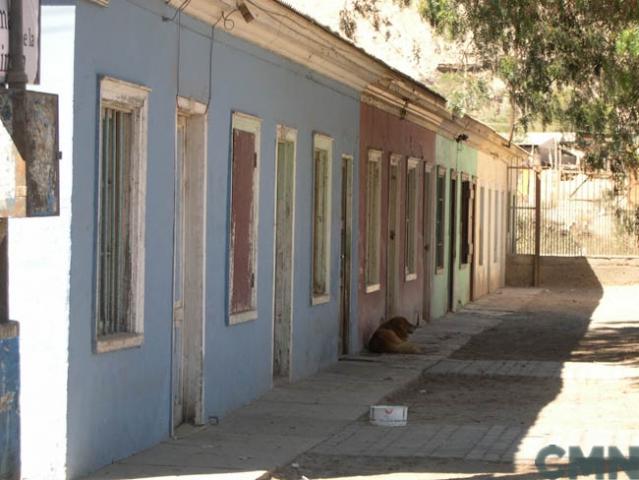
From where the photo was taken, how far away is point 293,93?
45.6 ft

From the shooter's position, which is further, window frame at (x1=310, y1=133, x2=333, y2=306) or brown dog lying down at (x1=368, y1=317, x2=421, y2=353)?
brown dog lying down at (x1=368, y1=317, x2=421, y2=353)

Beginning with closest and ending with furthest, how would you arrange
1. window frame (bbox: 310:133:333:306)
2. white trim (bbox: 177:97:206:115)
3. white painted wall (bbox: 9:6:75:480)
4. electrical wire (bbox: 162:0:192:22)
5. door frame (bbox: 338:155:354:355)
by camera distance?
white painted wall (bbox: 9:6:75:480) < electrical wire (bbox: 162:0:192:22) < white trim (bbox: 177:97:206:115) < window frame (bbox: 310:133:333:306) < door frame (bbox: 338:155:354:355)

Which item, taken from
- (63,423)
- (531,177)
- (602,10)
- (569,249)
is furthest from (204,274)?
(531,177)

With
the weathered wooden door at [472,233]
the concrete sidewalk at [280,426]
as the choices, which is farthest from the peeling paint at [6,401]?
the weathered wooden door at [472,233]

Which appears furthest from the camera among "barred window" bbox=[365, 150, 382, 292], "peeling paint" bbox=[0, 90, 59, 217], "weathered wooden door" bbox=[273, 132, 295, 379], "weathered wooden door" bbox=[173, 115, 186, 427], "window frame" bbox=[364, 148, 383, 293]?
"barred window" bbox=[365, 150, 382, 292]

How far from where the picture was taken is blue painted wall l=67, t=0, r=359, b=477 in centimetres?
855

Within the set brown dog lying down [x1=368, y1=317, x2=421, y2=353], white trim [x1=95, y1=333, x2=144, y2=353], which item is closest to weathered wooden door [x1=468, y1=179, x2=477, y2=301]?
brown dog lying down [x1=368, y1=317, x2=421, y2=353]

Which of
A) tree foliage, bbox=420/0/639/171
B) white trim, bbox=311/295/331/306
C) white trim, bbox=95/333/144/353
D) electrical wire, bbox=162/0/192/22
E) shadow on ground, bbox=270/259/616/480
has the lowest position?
shadow on ground, bbox=270/259/616/480

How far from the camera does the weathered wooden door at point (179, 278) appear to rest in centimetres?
1066

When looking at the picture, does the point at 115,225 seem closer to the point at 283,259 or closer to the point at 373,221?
the point at 283,259

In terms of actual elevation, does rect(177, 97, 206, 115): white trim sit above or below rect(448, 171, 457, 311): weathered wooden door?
above

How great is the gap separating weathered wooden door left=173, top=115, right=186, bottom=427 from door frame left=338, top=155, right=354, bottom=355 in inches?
231

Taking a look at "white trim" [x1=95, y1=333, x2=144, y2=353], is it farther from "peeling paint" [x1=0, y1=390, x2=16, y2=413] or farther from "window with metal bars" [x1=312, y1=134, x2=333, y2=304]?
"window with metal bars" [x1=312, y1=134, x2=333, y2=304]

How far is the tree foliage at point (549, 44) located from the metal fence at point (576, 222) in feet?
48.0
